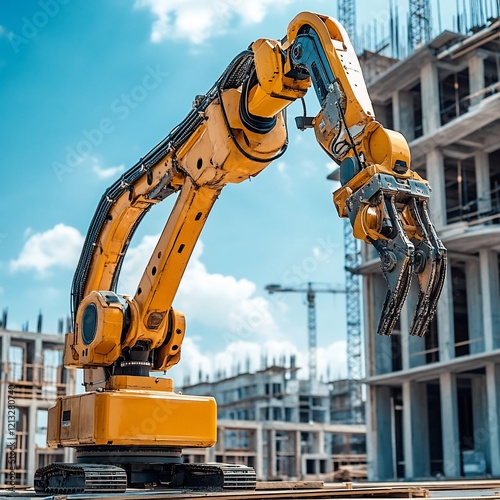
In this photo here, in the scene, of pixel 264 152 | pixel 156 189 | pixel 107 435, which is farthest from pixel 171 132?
pixel 107 435

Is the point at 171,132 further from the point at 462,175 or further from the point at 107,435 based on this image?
the point at 462,175

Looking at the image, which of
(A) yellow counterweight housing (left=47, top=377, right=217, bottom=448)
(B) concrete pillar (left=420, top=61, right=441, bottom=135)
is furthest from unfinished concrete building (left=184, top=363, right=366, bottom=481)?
(A) yellow counterweight housing (left=47, top=377, right=217, bottom=448)

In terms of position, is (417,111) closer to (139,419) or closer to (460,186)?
(460,186)

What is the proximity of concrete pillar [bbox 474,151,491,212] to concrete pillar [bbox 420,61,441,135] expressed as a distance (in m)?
2.16

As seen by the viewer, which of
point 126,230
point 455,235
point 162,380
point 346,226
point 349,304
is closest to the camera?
point 162,380

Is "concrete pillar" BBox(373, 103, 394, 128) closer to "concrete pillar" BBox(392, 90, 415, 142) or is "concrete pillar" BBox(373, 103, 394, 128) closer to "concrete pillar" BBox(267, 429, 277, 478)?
"concrete pillar" BBox(392, 90, 415, 142)

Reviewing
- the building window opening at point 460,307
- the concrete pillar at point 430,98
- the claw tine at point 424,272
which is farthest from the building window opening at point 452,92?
the claw tine at point 424,272

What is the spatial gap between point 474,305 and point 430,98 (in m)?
8.07

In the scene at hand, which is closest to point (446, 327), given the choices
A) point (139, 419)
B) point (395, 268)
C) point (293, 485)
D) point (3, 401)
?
point (3, 401)

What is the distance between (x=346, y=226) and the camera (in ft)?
200

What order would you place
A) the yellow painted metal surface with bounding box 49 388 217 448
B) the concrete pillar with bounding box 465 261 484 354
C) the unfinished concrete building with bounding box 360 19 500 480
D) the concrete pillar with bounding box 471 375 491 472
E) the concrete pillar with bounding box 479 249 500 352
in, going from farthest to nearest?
1. the concrete pillar with bounding box 471 375 491 472
2. the concrete pillar with bounding box 465 261 484 354
3. the unfinished concrete building with bounding box 360 19 500 480
4. the concrete pillar with bounding box 479 249 500 352
5. the yellow painted metal surface with bounding box 49 388 217 448

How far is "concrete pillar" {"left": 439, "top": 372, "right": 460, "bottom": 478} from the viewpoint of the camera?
1154 inches

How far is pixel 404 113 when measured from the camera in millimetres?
34125

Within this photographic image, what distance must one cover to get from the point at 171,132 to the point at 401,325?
Answer: 2319 centimetres
